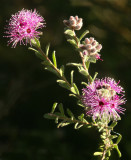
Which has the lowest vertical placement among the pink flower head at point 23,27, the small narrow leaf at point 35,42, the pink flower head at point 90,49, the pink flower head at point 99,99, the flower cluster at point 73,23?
the pink flower head at point 99,99

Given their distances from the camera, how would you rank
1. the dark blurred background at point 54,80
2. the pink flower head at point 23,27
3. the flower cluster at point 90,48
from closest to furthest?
the flower cluster at point 90,48 → the pink flower head at point 23,27 → the dark blurred background at point 54,80

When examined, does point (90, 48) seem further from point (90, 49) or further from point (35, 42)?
point (35, 42)

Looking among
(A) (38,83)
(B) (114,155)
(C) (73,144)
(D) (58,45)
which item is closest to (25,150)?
(C) (73,144)

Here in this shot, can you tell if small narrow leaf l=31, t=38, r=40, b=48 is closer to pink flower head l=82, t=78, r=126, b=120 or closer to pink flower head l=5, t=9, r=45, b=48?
pink flower head l=5, t=9, r=45, b=48

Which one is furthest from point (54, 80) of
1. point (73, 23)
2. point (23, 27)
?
point (73, 23)

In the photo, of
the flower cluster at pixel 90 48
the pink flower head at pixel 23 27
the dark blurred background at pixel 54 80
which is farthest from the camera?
the dark blurred background at pixel 54 80

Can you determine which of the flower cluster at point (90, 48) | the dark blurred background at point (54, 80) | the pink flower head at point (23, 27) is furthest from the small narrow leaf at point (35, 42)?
the dark blurred background at point (54, 80)

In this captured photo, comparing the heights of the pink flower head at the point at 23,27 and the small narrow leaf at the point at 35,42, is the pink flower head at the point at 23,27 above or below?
above

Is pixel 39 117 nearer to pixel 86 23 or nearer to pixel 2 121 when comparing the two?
pixel 2 121

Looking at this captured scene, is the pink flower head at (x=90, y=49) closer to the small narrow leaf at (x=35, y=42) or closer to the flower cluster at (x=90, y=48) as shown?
the flower cluster at (x=90, y=48)
